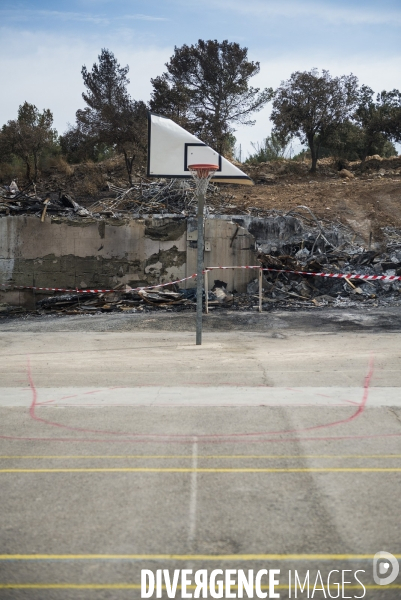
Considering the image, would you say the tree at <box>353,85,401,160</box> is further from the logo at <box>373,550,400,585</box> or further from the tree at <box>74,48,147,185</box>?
the logo at <box>373,550,400,585</box>

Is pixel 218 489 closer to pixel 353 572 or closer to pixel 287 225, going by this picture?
pixel 353 572

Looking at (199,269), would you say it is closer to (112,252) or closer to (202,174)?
(202,174)

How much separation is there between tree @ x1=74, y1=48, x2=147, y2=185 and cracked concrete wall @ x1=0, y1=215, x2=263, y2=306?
30.0 feet

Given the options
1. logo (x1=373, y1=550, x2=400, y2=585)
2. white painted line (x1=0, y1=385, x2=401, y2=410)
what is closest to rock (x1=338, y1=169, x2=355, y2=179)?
white painted line (x1=0, y1=385, x2=401, y2=410)

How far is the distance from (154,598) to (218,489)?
1.66 meters

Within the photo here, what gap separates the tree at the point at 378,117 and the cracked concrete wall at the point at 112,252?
19.3m

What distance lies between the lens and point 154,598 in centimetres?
374

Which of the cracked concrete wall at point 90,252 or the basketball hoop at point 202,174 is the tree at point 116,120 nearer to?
the cracked concrete wall at point 90,252

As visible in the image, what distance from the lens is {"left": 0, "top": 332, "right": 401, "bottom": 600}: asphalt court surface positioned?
4180 millimetres

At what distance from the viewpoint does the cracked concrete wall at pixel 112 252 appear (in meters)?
19.9

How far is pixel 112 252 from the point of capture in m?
20.2

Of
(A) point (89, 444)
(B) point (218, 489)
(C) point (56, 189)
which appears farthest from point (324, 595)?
(C) point (56, 189)

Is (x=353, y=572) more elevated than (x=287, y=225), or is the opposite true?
(x=287, y=225)

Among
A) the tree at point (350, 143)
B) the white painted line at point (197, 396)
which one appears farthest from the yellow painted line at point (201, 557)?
the tree at point (350, 143)
